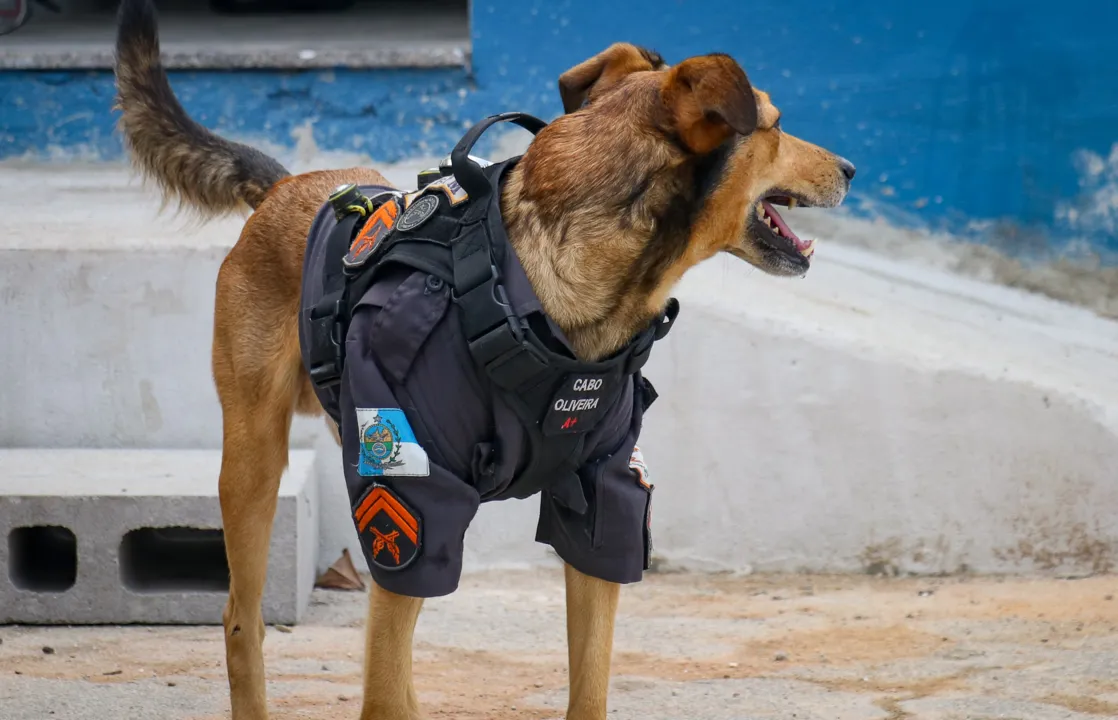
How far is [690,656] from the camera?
14.8 feet

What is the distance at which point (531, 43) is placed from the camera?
20.3 feet

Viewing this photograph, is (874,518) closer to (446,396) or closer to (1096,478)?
(1096,478)

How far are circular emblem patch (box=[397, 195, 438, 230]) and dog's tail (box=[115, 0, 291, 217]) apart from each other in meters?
1.21

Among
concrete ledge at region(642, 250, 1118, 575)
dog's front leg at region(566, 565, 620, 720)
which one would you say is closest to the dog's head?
dog's front leg at region(566, 565, 620, 720)

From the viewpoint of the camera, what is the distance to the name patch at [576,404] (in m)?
2.81

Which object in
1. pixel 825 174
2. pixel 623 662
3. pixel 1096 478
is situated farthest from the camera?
pixel 1096 478

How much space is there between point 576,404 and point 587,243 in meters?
0.34

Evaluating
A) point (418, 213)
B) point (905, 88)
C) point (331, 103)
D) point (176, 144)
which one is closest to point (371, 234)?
point (418, 213)

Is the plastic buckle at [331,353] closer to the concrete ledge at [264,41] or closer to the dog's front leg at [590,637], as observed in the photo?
the dog's front leg at [590,637]

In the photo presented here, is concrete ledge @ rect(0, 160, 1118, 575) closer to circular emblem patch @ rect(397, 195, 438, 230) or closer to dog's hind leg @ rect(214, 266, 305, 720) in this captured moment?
dog's hind leg @ rect(214, 266, 305, 720)

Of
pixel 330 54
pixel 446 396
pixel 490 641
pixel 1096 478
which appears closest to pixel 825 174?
pixel 446 396

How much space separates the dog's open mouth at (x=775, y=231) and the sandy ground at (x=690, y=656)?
150 centimetres

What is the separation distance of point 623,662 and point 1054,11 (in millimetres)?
3631

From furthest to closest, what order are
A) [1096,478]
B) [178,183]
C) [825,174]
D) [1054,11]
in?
[1054,11]
[1096,478]
[178,183]
[825,174]
